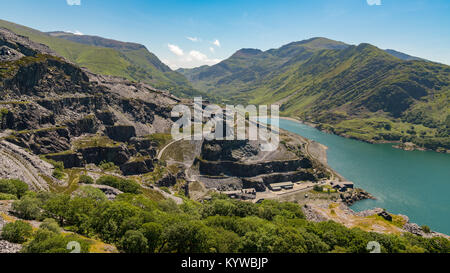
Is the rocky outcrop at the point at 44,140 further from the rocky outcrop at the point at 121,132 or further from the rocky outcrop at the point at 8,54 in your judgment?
the rocky outcrop at the point at 8,54

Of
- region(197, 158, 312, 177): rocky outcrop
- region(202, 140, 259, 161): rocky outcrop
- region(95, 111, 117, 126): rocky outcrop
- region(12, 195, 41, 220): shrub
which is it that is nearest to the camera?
region(12, 195, 41, 220): shrub

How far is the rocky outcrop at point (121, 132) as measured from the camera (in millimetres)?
138350

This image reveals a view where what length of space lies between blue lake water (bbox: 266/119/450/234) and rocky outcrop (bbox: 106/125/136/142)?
414 ft

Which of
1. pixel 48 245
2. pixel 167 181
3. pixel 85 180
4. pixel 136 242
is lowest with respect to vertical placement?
pixel 167 181

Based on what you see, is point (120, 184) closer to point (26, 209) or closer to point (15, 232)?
point (26, 209)

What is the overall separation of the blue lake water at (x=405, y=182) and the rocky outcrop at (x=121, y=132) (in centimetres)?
12628

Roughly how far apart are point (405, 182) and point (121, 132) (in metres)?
168

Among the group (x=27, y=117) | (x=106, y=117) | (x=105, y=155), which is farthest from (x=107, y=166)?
(x=106, y=117)

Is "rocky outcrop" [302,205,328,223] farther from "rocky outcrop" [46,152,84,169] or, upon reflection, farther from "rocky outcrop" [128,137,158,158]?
"rocky outcrop" [46,152,84,169]

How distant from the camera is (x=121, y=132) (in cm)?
14250

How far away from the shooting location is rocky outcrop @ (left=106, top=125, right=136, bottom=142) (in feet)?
454

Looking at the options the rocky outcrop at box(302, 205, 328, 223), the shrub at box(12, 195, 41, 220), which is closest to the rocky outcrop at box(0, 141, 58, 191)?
the shrub at box(12, 195, 41, 220)

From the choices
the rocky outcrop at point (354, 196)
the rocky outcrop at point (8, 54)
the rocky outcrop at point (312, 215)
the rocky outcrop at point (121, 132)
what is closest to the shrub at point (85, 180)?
the rocky outcrop at point (121, 132)
